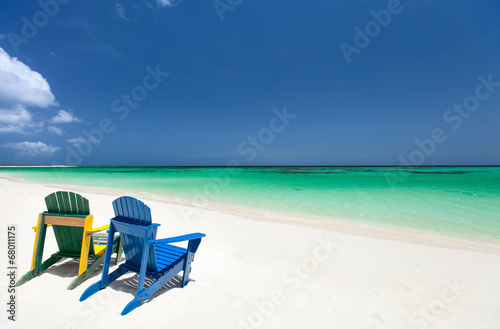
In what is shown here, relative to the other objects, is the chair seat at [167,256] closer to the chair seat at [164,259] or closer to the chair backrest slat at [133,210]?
the chair seat at [164,259]

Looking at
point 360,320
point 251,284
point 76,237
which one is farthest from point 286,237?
point 76,237

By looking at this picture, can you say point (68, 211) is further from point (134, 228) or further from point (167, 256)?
point (167, 256)

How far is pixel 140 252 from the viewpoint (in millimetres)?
2668

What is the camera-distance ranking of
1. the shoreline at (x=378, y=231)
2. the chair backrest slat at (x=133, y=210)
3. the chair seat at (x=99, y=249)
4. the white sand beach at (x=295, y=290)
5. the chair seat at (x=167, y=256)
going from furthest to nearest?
the shoreline at (x=378, y=231), the chair seat at (x=99, y=249), the chair seat at (x=167, y=256), the chair backrest slat at (x=133, y=210), the white sand beach at (x=295, y=290)

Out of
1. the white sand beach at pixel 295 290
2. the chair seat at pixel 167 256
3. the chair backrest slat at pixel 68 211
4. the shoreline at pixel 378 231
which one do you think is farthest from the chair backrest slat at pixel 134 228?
the shoreline at pixel 378 231

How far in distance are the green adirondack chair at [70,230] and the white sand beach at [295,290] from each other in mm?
162

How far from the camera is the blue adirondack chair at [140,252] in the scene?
2.51 m

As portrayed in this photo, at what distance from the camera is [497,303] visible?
2867mm

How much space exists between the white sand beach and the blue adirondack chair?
0.48ft

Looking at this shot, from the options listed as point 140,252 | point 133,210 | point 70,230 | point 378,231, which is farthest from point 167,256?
point 378,231

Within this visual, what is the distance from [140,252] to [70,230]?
4.31 ft

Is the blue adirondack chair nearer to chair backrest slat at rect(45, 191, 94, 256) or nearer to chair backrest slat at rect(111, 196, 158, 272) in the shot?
chair backrest slat at rect(111, 196, 158, 272)

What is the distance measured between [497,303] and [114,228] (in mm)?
5215

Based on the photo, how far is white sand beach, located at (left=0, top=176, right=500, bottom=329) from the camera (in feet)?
7.97
